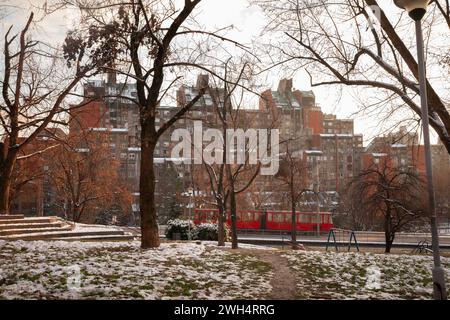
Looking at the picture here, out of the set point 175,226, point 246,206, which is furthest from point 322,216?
point 175,226

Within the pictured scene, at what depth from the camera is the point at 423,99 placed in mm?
6539

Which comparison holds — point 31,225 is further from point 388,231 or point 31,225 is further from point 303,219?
point 303,219

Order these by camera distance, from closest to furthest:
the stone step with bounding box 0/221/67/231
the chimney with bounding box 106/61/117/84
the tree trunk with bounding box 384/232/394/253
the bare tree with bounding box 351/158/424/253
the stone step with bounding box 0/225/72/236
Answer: the chimney with bounding box 106/61/117/84, the stone step with bounding box 0/225/72/236, the stone step with bounding box 0/221/67/231, the bare tree with bounding box 351/158/424/253, the tree trunk with bounding box 384/232/394/253

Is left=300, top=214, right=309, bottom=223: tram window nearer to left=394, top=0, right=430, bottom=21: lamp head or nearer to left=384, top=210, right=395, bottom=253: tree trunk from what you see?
left=384, top=210, right=395, bottom=253: tree trunk

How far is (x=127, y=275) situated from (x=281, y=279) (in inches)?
124

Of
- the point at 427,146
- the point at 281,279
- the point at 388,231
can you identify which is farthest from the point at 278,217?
the point at 427,146

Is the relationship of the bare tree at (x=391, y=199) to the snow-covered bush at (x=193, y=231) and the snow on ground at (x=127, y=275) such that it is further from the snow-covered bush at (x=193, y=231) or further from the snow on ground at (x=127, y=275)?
the snow on ground at (x=127, y=275)

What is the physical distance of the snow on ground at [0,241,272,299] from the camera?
6325 mm

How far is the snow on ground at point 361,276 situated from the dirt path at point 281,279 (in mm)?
153

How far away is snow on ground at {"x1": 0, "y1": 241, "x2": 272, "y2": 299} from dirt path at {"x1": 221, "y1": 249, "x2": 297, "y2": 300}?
170 mm

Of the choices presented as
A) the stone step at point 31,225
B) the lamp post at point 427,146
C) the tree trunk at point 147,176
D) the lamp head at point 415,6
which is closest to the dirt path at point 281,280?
the lamp post at point 427,146

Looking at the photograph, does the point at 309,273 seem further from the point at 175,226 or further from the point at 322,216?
the point at 322,216

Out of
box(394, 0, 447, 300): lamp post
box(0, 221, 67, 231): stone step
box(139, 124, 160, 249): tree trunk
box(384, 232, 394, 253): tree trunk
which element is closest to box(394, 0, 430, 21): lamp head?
box(394, 0, 447, 300): lamp post

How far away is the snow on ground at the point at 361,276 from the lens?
744 centimetres
